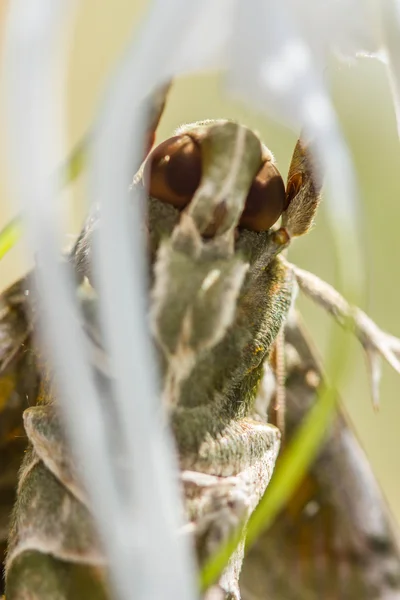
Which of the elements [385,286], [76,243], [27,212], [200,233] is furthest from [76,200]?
[385,286]

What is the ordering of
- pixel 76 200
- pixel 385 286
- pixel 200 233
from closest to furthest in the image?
pixel 200 233 → pixel 76 200 → pixel 385 286

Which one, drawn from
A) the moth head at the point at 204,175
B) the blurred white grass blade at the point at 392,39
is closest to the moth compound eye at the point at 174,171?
the moth head at the point at 204,175

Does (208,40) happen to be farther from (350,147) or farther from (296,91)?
(350,147)

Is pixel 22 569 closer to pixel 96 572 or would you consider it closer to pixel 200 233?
pixel 96 572

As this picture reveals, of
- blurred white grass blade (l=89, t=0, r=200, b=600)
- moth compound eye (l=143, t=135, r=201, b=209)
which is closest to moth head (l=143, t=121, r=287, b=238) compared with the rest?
moth compound eye (l=143, t=135, r=201, b=209)

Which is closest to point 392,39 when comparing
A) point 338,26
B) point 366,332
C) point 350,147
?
point 338,26

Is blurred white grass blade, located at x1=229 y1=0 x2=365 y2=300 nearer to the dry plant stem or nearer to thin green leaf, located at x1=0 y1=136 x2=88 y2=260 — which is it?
thin green leaf, located at x1=0 y1=136 x2=88 y2=260
